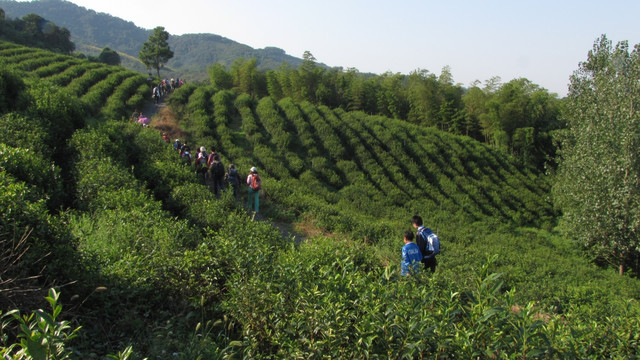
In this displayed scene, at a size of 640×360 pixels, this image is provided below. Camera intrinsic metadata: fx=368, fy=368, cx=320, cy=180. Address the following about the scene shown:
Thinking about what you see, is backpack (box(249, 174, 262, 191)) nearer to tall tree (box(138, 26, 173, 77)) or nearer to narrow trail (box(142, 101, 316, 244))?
narrow trail (box(142, 101, 316, 244))

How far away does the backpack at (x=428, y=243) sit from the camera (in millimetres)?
4898

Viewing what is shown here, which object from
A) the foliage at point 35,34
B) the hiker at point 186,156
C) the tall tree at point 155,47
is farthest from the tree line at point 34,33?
the hiker at point 186,156

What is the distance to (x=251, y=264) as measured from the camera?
3967 millimetres

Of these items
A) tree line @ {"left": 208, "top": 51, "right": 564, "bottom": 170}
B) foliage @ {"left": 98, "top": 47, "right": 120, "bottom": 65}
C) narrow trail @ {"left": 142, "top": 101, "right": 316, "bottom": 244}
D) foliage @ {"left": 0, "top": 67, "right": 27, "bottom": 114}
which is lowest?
narrow trail @ {"left": 142, "top": 101, "right": 316, "bottom": 244}

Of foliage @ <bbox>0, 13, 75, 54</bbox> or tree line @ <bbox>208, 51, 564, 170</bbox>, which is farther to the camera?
foliage @ <bbox>0, 13, 75, 54</bbox>

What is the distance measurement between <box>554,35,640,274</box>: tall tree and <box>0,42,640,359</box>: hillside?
1.57 meters

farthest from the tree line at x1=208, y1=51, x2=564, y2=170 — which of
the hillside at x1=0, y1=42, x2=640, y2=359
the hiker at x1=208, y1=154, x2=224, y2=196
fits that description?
the hiker at x1=208, y1=154, x2=224, y2=196

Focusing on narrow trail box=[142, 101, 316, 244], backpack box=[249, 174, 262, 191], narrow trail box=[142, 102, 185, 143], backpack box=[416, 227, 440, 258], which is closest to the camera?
backpack box=[416, 227, 440, 258]

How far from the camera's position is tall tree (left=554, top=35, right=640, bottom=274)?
12.0 metres

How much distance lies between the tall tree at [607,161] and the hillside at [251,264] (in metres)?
1.57

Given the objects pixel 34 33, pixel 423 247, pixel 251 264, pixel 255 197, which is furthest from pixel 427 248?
pixel 34 33

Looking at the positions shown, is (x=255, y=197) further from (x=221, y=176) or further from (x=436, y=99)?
(x=436, y=99)

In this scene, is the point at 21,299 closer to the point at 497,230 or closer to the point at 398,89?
the point at 497,230

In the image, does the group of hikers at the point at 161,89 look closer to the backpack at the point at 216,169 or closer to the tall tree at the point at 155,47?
the tall tree at the point at 155,47
